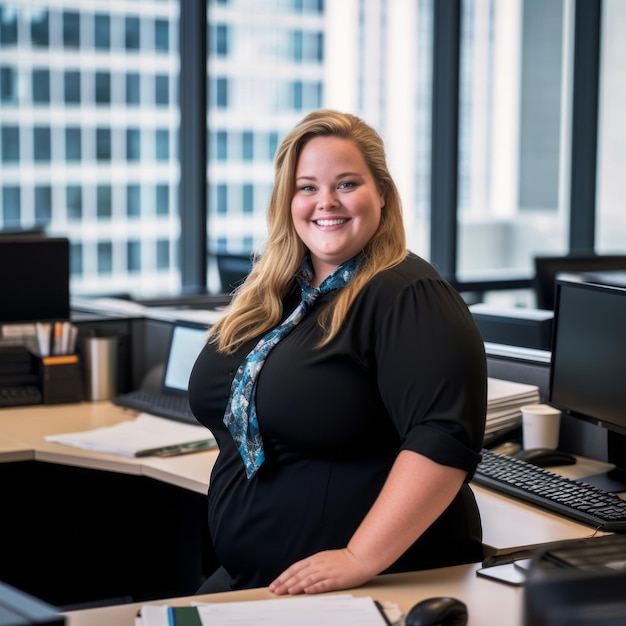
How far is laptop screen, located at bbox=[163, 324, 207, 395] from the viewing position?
2.72 metres

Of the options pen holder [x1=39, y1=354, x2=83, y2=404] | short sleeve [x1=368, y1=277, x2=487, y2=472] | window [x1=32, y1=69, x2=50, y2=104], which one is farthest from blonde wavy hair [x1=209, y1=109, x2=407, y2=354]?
window [x1=32, y1=69, x2=50, y2=104]

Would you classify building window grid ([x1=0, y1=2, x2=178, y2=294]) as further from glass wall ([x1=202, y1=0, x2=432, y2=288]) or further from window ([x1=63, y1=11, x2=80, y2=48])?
glass wall ([x1=202, y1=0, x2=432, y2=288])

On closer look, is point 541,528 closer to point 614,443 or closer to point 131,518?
point 614,443

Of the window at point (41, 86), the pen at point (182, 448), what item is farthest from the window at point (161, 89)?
the pen at point (182, 448)

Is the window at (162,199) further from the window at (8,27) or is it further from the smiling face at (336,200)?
the smiling face at (336,200)

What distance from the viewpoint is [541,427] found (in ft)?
7.31

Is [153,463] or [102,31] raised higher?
[102,31]

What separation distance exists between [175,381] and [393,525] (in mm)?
1400

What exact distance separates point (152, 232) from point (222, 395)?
8.92ft

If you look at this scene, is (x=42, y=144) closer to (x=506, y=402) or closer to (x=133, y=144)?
(x=133, y=144)

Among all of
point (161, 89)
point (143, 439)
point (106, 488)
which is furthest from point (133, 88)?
point (143, 439)

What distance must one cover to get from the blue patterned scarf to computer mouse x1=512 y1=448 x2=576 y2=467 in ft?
2.27

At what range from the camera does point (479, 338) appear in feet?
5.17

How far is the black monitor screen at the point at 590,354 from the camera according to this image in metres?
2.00
